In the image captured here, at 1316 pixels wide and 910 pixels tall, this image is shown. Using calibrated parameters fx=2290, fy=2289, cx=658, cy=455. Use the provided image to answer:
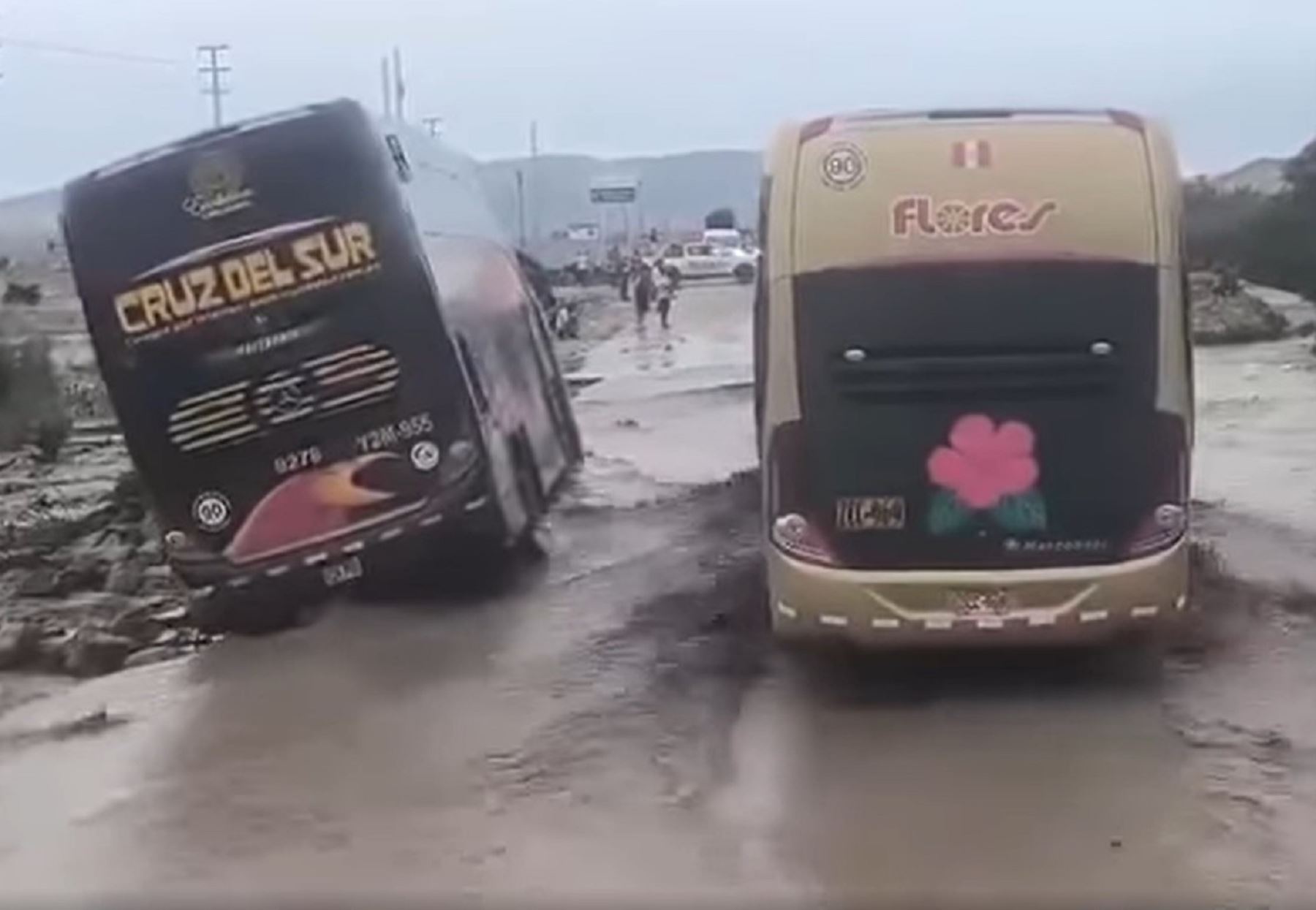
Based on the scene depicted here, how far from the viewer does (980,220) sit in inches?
478

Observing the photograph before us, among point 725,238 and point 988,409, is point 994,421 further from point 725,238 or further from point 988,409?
point 725,238

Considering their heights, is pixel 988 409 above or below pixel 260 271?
Answer: below

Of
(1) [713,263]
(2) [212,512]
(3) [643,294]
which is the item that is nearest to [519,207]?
(3) [643,294]

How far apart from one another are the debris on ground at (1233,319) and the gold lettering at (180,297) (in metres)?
29.7

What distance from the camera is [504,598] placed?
1694 centimetres

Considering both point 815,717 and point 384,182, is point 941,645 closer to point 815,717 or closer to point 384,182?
point 815,717

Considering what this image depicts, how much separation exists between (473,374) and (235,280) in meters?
1.86

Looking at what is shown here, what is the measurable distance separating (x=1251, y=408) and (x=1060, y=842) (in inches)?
836

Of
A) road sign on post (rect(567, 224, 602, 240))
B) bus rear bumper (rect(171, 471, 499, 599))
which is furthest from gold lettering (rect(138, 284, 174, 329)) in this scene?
road sign on post (rect(567, 224, 602, 240))

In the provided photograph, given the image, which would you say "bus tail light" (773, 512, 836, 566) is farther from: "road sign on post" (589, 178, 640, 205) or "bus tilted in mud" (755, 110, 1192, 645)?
"road sign on post" (589, 178, 640, 205)

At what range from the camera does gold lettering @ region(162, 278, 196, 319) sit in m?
14.1

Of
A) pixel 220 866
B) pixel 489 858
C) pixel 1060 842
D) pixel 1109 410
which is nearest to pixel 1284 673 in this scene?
pixel 1109 410

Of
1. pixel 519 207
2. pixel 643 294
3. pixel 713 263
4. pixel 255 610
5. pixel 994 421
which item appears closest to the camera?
pixel 994 421

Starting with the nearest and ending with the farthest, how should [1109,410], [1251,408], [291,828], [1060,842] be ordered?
[1060,842] < [291,828] < [1109,410] < [1251,408]
